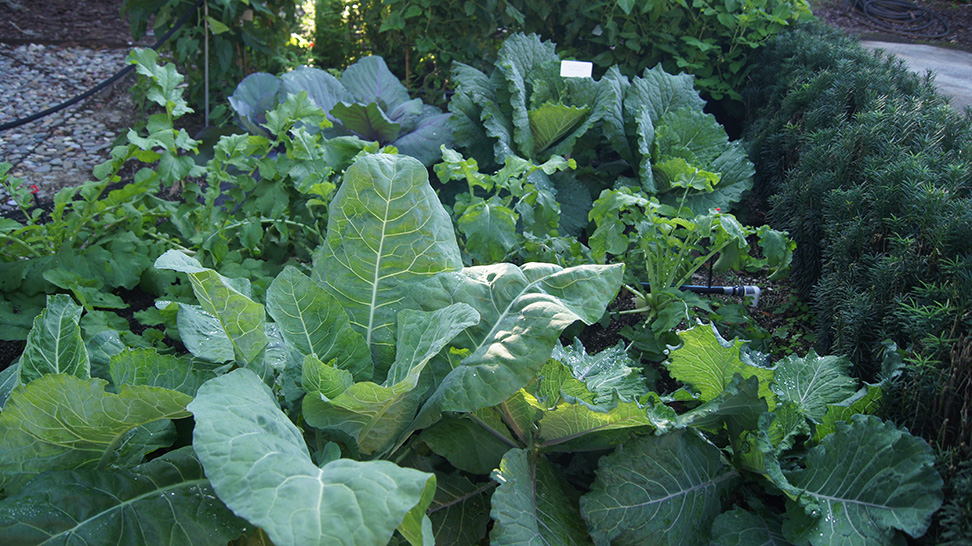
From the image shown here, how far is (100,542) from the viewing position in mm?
1105

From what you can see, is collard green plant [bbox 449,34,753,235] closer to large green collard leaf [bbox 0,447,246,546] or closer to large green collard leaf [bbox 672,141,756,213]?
large green collard leaf [bbox 672,141,756,213]

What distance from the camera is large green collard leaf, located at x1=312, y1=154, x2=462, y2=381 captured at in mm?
1554

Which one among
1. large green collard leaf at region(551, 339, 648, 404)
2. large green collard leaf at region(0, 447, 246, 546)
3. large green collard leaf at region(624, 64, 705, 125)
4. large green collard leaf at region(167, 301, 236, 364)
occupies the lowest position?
large green collard leaf at region(0, 447, 246, 546)

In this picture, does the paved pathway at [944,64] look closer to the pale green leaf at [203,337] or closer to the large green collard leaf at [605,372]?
the large green collard leaf at [605,372]

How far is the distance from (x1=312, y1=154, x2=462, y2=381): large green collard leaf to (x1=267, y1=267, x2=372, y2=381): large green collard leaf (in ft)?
0.36

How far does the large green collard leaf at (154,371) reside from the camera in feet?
4.31

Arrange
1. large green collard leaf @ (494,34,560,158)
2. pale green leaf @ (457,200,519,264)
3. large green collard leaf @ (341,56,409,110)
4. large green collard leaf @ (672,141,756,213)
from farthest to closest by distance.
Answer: large green collard leaf @ (341,56,409,110)
large green collard leaf @ (494,34,560,158)
large green collard leaf @ (672,141,756,213)
pale green leaf @ (457,200,519,264)

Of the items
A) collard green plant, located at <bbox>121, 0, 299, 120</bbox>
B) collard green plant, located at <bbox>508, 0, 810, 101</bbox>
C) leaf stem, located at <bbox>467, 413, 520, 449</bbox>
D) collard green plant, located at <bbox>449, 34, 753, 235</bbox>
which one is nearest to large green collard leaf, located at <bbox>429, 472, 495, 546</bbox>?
leaf stem, located at <bbox>467, 413, 520, 449</bbox>

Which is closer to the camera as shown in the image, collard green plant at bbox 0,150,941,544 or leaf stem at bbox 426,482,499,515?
collard green plant at bbox 0,150,941,544

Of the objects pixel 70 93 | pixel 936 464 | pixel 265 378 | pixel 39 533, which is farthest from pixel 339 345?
pixel 70 93

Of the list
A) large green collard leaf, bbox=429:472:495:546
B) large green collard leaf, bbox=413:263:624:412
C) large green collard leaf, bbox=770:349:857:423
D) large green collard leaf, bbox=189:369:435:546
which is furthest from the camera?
large green collard leaf, bbox=770:349:857:423

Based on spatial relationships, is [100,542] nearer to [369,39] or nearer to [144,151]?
[144,151]

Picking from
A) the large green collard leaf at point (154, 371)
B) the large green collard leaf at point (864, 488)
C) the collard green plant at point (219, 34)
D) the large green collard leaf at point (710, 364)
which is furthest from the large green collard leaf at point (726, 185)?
the collard green plant at point (219, 34)

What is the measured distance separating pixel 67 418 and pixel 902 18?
6.88 metres
